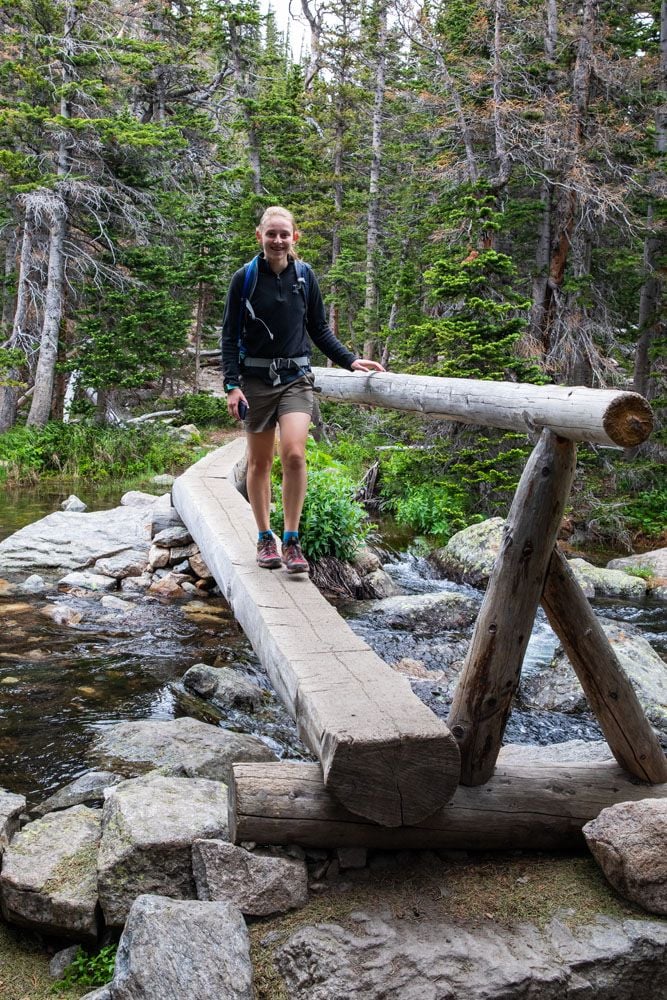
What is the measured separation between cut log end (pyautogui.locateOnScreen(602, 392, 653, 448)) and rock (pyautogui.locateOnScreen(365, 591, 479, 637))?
5.14 meters

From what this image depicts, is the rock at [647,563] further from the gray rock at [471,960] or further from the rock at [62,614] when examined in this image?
the gray rock at [471,960]

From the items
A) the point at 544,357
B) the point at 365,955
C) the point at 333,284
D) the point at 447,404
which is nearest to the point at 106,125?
the point at 544,357

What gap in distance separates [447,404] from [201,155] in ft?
74.2

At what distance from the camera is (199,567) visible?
902 cm

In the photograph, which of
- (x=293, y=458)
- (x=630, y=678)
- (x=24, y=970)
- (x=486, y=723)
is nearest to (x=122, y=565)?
(x=293, y=458)

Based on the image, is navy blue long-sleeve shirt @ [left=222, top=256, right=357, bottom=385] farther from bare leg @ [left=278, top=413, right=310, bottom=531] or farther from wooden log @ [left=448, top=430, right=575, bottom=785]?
wooden log @ [left=448, top=430, right=575, bottom=785]

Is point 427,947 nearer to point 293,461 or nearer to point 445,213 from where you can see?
point 293,461

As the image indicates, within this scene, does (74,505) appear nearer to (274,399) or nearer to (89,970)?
(274,399)

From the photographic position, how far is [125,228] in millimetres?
19031

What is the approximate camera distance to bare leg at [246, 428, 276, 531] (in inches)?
211

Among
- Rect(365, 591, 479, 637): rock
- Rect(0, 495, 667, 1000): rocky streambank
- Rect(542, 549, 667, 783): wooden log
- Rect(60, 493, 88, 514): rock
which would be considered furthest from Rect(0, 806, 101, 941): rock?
Rect(60, 493, 88, 514): rock

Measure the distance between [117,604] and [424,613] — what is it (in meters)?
3.26

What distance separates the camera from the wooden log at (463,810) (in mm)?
3289

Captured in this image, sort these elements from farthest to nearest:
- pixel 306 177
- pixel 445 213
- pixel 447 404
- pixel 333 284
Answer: pixel 333 284 < pixel 306 177 < pixel 445 213 < pixel 447 404
